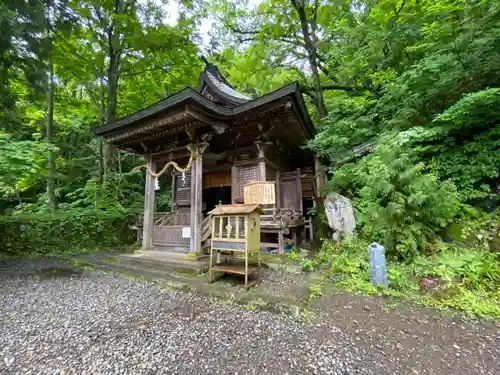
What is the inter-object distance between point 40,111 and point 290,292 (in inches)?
570

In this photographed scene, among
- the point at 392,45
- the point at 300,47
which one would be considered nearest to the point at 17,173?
the point at 392,45

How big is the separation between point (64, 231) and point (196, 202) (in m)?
6.33

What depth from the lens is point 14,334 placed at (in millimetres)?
2754

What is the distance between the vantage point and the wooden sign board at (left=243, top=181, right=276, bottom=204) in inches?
216

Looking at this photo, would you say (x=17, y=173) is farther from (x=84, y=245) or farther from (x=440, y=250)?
(x=440, y=250)

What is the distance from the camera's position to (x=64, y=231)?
8.40 metres

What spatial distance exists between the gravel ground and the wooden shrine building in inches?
103

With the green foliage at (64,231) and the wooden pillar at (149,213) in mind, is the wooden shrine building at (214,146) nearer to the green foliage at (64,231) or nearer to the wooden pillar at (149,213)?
the wooden pillar at (149,213)

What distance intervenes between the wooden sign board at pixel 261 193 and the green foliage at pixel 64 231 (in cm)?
669

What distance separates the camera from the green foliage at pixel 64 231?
7574 millimetres

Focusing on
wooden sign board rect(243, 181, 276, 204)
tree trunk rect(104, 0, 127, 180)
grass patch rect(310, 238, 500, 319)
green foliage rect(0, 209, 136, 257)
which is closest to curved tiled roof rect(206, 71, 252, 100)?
wooden sign board rect(243, 181, 276, 204)

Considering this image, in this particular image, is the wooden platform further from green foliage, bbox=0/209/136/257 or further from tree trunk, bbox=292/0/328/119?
tree trunk, bbox=292/0/328/119

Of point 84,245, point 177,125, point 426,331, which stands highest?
point 177,125

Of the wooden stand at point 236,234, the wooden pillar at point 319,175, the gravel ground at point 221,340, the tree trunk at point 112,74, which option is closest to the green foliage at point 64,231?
the tree trunk at point 112,74
